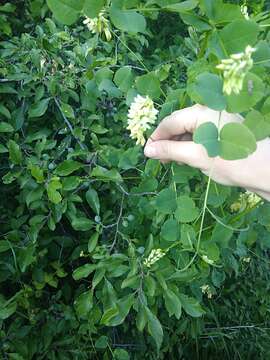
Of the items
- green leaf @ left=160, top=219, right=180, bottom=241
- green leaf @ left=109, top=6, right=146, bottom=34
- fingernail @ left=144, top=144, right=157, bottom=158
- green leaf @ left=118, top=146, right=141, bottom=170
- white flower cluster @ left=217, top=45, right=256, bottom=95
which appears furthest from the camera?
green leaf @ left=118, top=146, right=141, bottom=170

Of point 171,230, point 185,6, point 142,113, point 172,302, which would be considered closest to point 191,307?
point 172,302

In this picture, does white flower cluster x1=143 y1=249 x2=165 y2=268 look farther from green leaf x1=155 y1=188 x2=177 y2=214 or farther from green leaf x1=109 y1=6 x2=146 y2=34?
green leaf x1=109 y1=6 x2=146 y2=34

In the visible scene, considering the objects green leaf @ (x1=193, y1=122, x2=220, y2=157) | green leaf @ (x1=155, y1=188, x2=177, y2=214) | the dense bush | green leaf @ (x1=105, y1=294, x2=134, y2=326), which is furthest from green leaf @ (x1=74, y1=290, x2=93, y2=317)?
green leaf @ (x1=193, y1=122, x2=220, y2=157)

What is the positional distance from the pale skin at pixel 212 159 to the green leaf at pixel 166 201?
0.10 metres

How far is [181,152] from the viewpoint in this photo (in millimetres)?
813

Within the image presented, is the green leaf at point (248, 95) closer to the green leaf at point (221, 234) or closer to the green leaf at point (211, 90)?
the green leaf at point (211, 90)

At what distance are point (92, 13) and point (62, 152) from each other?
61 cm

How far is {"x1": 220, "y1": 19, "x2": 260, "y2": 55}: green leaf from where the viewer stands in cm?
64

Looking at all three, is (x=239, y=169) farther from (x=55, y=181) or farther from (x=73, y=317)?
(x=73, y=317)

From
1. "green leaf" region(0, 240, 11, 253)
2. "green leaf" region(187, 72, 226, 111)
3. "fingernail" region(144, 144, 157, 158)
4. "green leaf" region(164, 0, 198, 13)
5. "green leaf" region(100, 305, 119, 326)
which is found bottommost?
"green leaf" region(0, 240, 11, 253)

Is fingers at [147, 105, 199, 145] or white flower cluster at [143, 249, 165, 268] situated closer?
fingers at [147, 105, 199, 145]

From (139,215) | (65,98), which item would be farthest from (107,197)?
(65,98)

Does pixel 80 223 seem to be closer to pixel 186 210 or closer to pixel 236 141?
pixel 186 210

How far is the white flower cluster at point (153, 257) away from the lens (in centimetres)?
105
